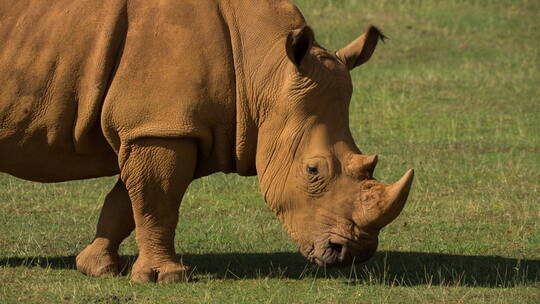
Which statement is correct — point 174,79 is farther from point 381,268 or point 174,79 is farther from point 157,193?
point 381,268

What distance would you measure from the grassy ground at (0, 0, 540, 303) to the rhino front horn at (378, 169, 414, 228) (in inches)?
23.3

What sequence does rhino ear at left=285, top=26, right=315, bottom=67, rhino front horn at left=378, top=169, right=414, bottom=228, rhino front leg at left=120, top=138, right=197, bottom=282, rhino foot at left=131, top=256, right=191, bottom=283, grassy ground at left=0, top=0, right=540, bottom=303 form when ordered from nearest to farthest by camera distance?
rhino front horn at left=378, top=169, right=414, bottom=228 → rhino ear at left=285, top=26, right=315, bottom=67 → rhino front leg at left=120, top=138, right=197, bottom=282 → grassy ground at left=0, top=0, right=540, bottom=303 → rhino foot at left=131, top=256, right=191, bottom=283

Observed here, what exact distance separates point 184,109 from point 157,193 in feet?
2.25

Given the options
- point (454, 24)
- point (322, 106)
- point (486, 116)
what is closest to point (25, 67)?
point (322, 106)

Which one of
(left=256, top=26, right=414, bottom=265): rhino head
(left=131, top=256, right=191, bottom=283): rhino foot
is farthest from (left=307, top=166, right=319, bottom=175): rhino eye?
(left=131, top=256, right=191, bottom=283): rhino foot

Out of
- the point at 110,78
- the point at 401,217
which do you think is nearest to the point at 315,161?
the point at 110,78

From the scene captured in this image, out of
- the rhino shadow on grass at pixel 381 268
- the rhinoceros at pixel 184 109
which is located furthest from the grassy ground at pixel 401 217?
the rhinoceros at pixel 184 109

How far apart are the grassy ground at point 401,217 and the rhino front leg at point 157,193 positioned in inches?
7.7

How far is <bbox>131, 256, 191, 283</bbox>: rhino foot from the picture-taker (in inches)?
398

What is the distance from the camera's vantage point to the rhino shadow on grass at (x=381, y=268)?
34.0ft

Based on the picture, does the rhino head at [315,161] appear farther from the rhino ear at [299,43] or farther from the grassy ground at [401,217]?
the grassy ground at [401,217]

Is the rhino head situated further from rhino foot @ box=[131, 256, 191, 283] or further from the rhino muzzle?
rhino foot @ box=[131, 256, 191, 283]

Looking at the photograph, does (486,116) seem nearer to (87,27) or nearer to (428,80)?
(428,80)

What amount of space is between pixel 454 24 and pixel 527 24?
1.38 metres
